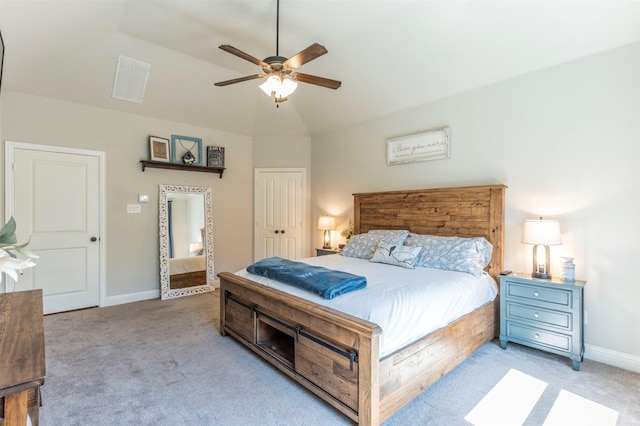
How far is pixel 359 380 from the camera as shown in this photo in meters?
1.82

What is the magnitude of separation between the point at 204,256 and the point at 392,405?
3.92m

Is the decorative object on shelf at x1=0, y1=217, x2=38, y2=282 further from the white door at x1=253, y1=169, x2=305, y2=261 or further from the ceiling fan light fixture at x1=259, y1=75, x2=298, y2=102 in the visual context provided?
the white door at x1=253, y1=169, x2=305, y2=261

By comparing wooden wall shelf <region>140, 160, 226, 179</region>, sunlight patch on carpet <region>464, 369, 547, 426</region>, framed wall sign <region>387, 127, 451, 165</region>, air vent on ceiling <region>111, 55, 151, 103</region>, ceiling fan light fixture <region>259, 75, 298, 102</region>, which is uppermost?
air vent on ceiling <region>111, 55, 151, 103</region>

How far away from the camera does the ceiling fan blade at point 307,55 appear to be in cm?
232

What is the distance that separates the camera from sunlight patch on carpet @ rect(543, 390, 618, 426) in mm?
1922

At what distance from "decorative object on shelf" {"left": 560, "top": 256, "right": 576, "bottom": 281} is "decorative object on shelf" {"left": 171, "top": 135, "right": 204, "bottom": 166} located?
192 inches

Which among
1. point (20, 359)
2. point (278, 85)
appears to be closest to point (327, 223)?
point (278, 85)

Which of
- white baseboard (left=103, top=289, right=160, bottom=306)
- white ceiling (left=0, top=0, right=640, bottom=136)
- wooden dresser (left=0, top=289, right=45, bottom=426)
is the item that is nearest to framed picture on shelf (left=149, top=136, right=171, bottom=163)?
white ceiling (left=0, top=0, right=640, bottom=136)

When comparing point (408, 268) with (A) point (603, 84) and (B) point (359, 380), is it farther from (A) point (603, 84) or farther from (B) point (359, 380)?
(A) point (603, 84)

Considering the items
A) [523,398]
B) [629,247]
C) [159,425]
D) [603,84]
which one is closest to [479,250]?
[629,247]

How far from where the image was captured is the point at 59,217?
156 inches

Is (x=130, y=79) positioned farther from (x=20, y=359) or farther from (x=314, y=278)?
(x=20, y=359)

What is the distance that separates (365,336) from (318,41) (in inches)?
124

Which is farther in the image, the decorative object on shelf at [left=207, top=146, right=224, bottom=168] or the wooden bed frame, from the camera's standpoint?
the decorative object on shelf at [left=207, top=146, right=224, bottom=168]
